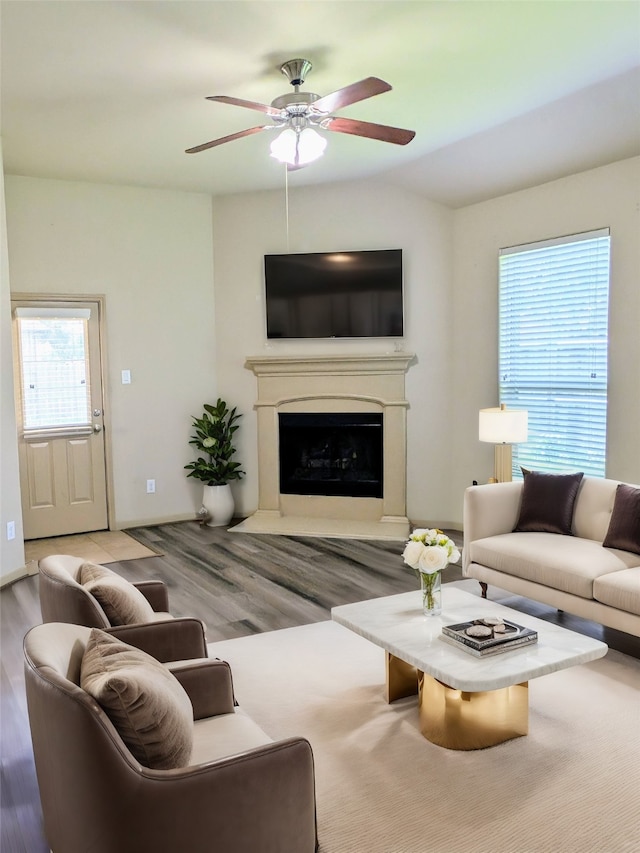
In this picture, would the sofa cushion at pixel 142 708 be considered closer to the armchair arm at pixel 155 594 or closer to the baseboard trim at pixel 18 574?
the armchair arm at pixel 155 594

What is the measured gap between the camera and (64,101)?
4.12 m

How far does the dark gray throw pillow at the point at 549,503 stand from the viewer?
4.16 metres

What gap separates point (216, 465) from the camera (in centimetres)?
648

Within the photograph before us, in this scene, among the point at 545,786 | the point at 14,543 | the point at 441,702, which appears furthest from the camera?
the point at 14,543

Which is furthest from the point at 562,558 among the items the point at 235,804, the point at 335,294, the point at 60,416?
the point at 60,416

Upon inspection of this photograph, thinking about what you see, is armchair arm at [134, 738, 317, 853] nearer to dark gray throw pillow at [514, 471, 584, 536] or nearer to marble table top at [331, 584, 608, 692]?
marble table top at [331, 584, 608, 692]

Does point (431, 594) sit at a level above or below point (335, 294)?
below

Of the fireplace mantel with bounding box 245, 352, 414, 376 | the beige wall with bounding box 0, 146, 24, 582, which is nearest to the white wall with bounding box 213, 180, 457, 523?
the fireplace mantel with bounding box 245, 352, 414, 376

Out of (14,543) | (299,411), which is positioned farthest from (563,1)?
(14,543)

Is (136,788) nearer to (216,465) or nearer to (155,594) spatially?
(155,594)

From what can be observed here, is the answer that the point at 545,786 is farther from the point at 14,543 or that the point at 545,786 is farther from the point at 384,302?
the point at 384,302

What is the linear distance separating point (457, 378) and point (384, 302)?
929 millimetres

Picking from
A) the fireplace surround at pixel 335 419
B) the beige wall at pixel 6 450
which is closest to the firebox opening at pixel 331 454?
the fireplace surround at pixel 335 419

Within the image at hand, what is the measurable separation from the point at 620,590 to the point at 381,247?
12.7 ft
